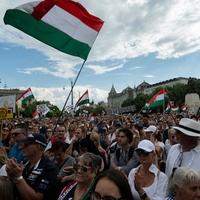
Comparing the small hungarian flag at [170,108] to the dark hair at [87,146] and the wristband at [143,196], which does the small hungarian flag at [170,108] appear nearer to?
the dark hair at [87,146]

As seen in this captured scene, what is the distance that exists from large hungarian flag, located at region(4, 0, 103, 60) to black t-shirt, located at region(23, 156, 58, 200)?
10.3 feet

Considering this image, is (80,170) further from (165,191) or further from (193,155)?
(193,155)

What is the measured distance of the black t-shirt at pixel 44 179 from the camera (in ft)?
13.0

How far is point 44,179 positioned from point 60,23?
3.76m

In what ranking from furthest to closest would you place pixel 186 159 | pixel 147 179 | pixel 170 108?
pixel 170 108 → pixel 186 159 → pixel 147 179

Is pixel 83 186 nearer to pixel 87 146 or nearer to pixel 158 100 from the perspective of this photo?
pixel 87 146

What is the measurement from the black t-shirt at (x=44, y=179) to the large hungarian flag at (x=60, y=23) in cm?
314

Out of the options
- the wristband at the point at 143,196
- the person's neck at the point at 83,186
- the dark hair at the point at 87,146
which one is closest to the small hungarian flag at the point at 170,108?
the dark hair at the point at 87,146

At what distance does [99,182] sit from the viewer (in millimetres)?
2557

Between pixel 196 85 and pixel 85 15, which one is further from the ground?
pixel 196 85

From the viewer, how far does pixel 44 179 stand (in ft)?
13.2

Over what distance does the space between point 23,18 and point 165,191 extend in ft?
12.7

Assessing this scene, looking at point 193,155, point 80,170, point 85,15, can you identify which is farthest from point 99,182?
point 85,15

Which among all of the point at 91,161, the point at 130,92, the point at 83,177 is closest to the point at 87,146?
the point at 91,161
